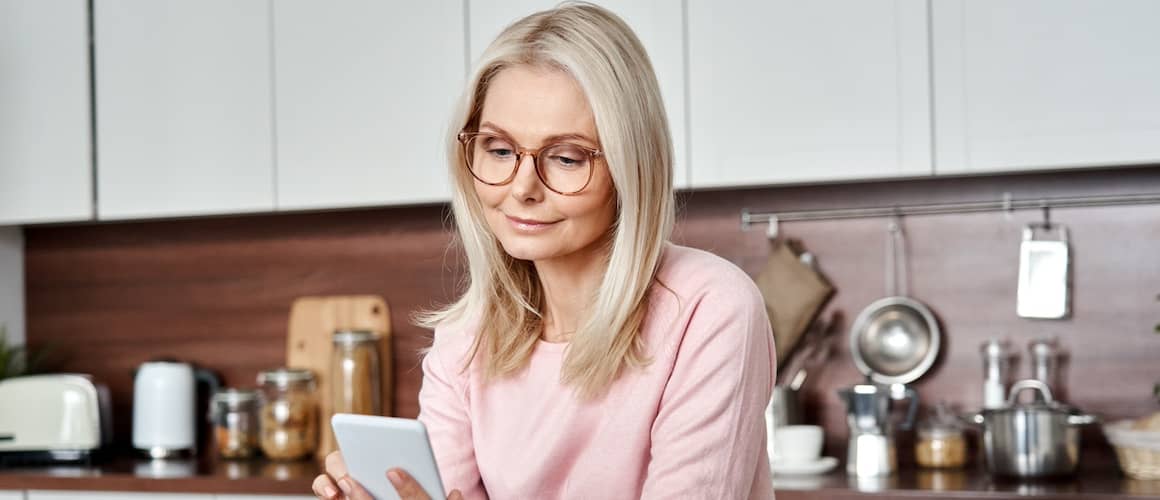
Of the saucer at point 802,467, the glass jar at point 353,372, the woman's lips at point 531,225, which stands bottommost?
the saucer at point 802,467

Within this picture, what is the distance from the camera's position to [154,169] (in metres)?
3.07

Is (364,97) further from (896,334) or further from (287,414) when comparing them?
(896,334)

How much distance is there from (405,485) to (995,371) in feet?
5.79

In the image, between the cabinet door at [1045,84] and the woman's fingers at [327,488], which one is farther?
the cabinet door at [1045,84]

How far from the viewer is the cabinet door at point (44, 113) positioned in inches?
123

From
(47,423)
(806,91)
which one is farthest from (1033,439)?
(47,423)

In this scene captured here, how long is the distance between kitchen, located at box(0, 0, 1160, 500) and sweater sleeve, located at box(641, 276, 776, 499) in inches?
46.8

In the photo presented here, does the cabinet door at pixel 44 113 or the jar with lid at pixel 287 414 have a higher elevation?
the cabinet door at pixel 44 113

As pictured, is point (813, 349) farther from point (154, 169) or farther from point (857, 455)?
point (154, 169)

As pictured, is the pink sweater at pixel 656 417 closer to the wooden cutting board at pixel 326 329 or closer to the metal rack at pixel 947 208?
the metal rack at pixel 947 208

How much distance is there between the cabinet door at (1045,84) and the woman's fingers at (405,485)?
1.58 m

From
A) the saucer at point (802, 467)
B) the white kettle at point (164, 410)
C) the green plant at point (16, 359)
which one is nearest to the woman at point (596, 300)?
the saucer at point (802, 467)

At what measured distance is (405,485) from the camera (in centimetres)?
127

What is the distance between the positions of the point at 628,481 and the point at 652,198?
0.28 metres
